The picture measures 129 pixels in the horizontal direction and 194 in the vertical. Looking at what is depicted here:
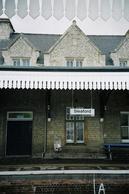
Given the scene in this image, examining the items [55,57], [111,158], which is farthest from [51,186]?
[55,57]

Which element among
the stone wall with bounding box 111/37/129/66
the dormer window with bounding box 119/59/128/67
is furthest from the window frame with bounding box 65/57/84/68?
the dormer window with bounding box 119/59/128/67

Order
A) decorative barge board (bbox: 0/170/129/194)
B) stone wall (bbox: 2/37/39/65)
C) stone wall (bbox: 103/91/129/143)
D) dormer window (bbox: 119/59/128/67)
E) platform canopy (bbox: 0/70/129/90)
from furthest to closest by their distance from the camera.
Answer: dormer window (bbox: 119/59/128/67), stone wall (bbox: 2/37/39/65), stone wall (bbox: 103/91/129/143), platform canopy (bbox: 0/70/129/90), decorative barge board (bbox: 0/170/129/194)

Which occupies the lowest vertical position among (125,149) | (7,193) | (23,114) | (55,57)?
(7,193)

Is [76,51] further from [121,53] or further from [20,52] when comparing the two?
[20,52]

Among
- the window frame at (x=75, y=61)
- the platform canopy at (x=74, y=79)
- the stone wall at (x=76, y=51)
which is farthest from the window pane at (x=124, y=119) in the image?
the platform canopy at (x=74, y=79)

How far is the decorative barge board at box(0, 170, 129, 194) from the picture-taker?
29.3 ft

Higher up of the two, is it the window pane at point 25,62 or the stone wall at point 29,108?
the window pane at point 25,62

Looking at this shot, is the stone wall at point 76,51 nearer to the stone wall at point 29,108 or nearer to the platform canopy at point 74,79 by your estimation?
the stone wall at point 29,108


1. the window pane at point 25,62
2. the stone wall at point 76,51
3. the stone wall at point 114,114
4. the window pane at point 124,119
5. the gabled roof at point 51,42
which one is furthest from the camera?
the gabled roof at point 51,42

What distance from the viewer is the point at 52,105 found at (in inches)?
647

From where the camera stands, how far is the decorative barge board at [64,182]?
8.94 meters

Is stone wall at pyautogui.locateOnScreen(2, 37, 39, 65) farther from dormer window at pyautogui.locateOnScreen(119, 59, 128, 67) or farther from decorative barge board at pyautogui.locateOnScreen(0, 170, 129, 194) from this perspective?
decorative barge board at pyautogui.locateOnScreen(0, 170, 129, 194)

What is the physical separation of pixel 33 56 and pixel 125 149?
26.7 ft

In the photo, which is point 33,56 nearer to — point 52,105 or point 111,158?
point 52,105
